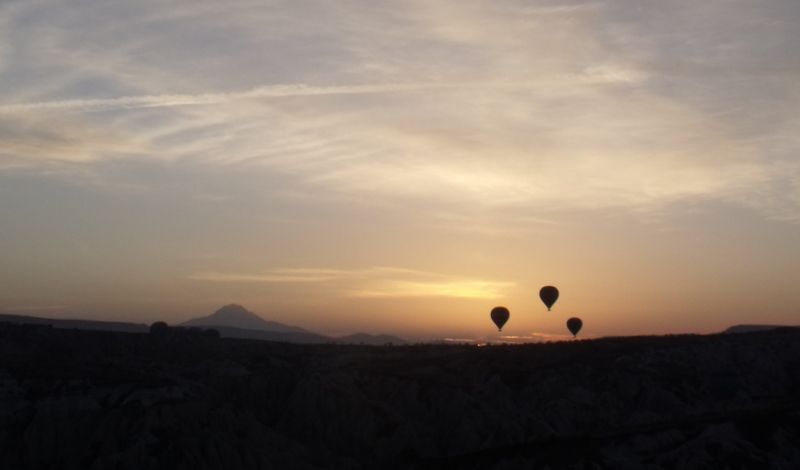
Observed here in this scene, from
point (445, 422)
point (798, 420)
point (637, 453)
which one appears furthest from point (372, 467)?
point (798, 420)

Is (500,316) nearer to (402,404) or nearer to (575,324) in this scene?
(575,324)

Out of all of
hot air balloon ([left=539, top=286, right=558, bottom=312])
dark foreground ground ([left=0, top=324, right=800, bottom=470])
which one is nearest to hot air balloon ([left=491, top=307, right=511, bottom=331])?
hot air balloon ([left=539, top=286, right=558, bottom=312])

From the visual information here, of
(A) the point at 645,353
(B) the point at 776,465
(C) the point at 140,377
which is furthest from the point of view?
(A) the point at 645,353

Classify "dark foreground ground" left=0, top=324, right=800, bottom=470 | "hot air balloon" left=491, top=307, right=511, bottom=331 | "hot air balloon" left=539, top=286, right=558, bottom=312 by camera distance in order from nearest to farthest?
"dark foreground ground" left=0, top=324, right=800, bottom=470 < "hot air balloon" left=539, top=286, right=558, bottom=312 < "hot air balloon" left=491, top=307, right=511, bottom=331

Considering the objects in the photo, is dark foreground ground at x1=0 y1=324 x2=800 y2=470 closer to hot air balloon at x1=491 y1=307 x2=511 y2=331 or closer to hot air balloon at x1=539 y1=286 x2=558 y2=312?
hot air balloon at x1=539 y1=286 x2=558 y2=312

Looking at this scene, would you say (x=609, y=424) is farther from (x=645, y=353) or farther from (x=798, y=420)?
(x=798, y=420)

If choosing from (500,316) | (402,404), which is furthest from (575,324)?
(402,404)

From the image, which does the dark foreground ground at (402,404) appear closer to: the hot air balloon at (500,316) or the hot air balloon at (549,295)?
the hot air balloon at (549,295)

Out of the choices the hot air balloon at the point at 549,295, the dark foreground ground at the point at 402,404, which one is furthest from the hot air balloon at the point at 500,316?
the dark foreground ground at the point at 402,404
